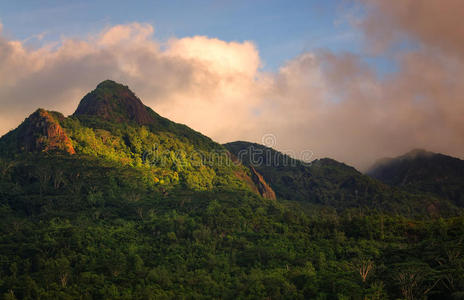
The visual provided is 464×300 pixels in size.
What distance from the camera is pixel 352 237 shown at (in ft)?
319

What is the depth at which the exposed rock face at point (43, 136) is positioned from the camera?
423 feet

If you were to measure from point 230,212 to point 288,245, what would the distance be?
785 inches

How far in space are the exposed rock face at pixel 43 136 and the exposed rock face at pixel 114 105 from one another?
106 feet

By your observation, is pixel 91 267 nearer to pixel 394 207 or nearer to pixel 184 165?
pixel 184 165

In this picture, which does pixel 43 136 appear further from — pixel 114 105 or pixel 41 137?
pixel 114 105

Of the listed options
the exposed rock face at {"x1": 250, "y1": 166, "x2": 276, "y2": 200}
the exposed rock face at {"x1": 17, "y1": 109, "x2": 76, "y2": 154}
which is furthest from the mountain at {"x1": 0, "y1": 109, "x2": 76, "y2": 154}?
the exposed rock face at {"x1": 250, "y1": 166, "x2": 276, "y2": 200}

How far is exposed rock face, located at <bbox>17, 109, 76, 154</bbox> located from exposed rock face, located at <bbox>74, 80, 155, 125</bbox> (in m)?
32.2

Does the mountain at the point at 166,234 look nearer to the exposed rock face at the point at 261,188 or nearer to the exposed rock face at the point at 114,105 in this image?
the exposed rock face at the point at 114,105

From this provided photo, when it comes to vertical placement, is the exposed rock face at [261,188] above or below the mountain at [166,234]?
above

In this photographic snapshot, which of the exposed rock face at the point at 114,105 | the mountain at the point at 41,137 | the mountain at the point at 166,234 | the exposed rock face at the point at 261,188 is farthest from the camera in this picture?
the exposed rock face at the point at 261,188

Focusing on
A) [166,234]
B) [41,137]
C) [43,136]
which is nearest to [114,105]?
[43,136]

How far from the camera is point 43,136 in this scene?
130125mm

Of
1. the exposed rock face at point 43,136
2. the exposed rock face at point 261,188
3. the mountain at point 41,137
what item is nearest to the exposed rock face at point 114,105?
the mountain at point 41,137

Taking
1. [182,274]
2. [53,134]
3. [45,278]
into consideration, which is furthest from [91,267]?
[53,134]
